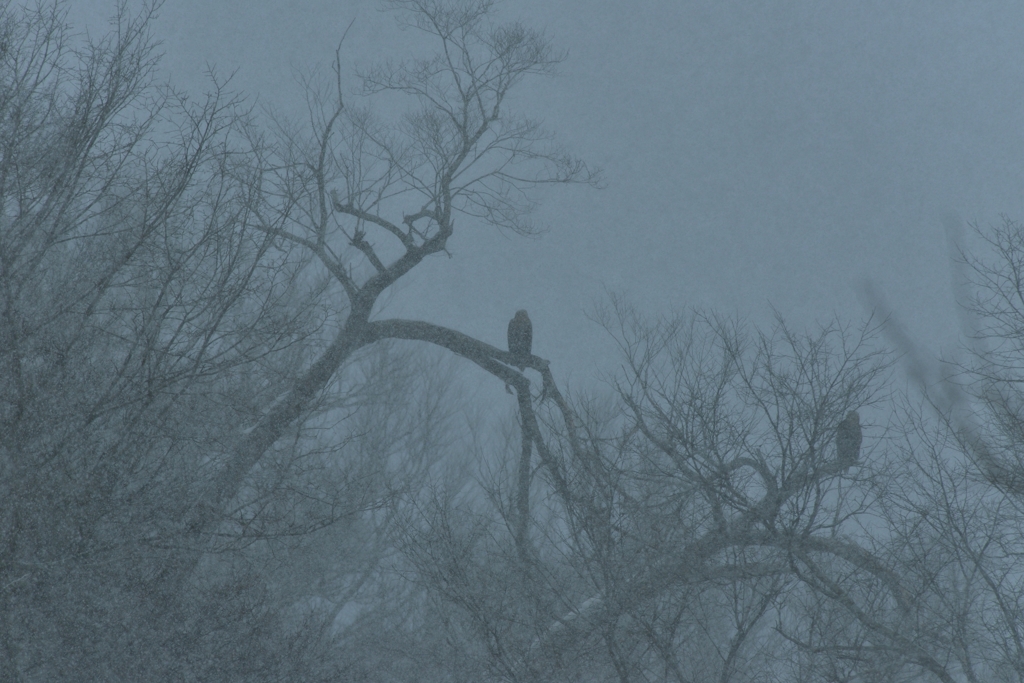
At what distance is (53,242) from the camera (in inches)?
203

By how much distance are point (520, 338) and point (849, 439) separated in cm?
258

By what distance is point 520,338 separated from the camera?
7059mm

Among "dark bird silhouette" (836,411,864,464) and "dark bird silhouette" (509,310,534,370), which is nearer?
"dark bird silhouette" (836,411,864,464)

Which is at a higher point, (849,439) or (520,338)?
(520,338)

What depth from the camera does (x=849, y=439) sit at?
5.63m

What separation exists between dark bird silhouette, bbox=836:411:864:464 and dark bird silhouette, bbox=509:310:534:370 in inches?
94.2

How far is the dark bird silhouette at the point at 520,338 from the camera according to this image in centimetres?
699

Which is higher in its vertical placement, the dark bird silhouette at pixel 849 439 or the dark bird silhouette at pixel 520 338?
the dark bird silhouette at pixel 520 338

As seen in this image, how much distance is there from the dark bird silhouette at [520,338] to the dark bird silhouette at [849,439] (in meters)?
2.39

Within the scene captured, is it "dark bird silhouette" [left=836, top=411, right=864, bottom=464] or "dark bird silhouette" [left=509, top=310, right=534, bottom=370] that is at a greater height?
"dark bird silhouette" [left=509, top=310, right=534, bottom=370]

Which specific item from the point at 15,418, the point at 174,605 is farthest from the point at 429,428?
the point at 15,418

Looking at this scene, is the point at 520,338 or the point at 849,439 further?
the point at 520,338

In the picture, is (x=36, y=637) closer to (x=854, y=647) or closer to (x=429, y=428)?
(x=854, y=647)

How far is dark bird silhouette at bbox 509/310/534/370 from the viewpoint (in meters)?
6.99
